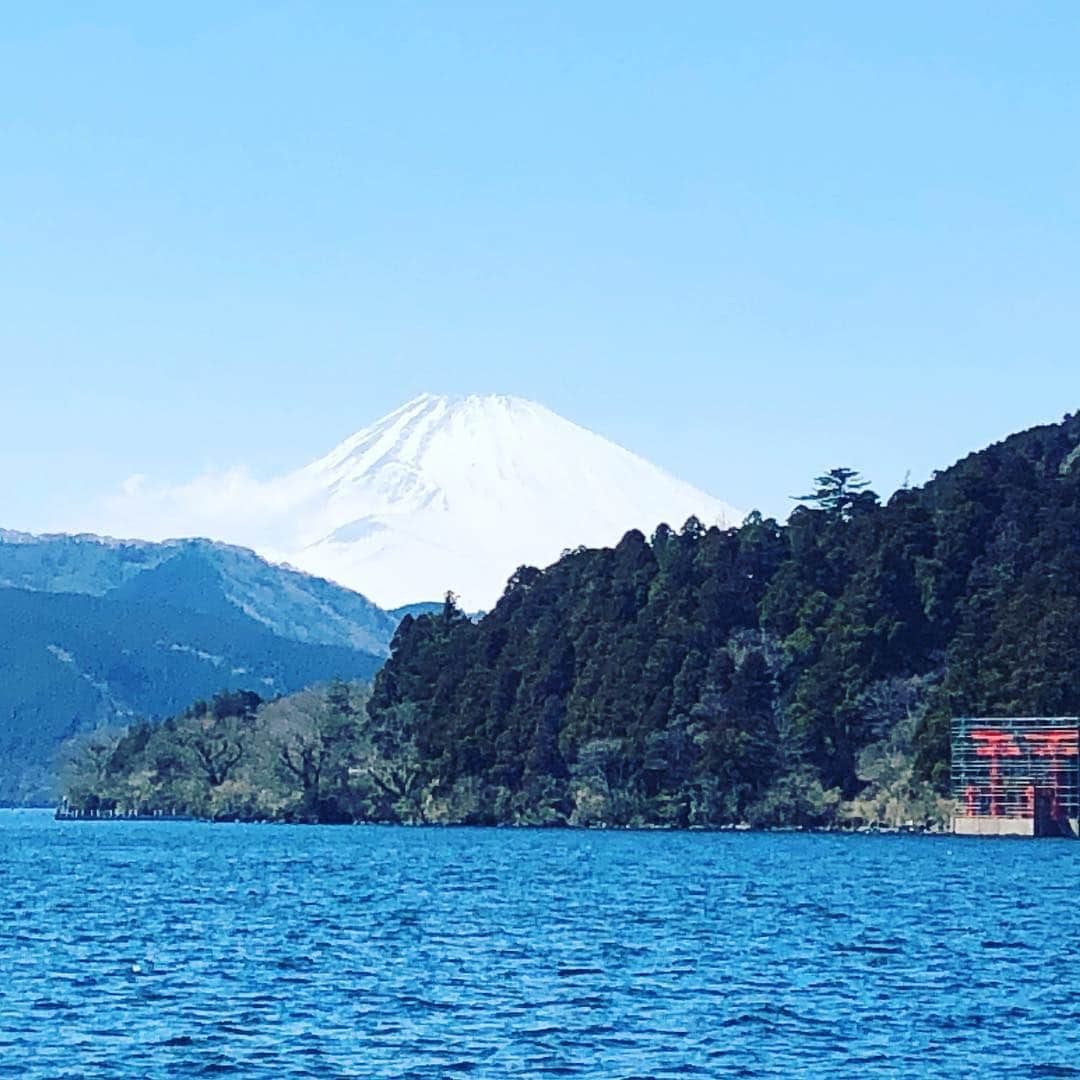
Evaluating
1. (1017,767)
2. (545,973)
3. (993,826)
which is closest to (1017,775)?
(1017,767)

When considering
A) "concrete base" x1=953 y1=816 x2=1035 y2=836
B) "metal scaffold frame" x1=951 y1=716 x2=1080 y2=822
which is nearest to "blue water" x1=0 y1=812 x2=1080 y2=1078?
"metal scaffold frame" x1=951 y1=716 x2=1080 y2=822

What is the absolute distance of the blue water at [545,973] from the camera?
48.5m

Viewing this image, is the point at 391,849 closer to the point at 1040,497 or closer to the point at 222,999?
the point at 1040,497

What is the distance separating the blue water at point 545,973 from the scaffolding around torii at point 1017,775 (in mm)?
42999

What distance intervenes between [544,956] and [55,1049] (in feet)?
72.5

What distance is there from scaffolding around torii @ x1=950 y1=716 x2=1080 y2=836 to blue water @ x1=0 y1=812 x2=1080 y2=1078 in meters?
43.0

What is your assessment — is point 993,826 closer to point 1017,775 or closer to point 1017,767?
point 1017,775

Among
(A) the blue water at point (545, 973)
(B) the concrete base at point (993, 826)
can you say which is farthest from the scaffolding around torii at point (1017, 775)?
(A) the blue water at point (545, 973)

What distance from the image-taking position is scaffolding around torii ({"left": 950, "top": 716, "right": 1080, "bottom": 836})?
161500 mm

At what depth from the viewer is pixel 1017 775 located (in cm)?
16238

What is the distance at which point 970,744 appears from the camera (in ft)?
542

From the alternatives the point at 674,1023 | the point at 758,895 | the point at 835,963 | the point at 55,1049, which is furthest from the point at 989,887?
the point at 55,1049

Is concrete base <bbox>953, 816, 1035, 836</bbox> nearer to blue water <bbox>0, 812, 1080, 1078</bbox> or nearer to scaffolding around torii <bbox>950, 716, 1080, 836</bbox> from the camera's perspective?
scaffolding around torii <bbox>950, 716, 1080, 836</bbox>

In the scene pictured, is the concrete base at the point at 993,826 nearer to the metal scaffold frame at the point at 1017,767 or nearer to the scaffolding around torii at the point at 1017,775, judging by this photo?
the scaffolding around torii at the point at 1017,775
